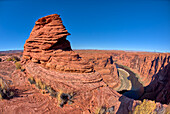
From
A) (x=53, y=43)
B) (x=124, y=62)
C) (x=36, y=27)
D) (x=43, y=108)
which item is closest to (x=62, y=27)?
(x=53, y=43)

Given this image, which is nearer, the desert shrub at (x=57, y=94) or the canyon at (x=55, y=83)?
the canyon at (x=55, y=83)

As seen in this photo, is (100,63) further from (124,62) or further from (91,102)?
(124,62)

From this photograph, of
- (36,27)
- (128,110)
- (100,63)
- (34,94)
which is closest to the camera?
(128,110)

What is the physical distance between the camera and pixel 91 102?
6.29m

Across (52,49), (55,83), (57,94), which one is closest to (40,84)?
(55,83)

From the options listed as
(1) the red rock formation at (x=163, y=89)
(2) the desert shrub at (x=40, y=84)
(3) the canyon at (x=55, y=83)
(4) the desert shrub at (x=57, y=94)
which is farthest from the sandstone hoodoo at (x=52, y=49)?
(1) the red rock formation at (x=163, y=89)

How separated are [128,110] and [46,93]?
6.72 metres

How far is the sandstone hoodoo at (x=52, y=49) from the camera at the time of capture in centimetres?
820

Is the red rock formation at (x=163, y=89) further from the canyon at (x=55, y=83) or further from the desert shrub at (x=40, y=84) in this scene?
the desert shrub at (x=40, y=84)

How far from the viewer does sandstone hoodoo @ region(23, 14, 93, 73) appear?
Answer: 820 cm

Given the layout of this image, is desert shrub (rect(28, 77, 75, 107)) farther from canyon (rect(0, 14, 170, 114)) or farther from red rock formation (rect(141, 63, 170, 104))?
red rock formation (rect(141, 63, 170, 104))

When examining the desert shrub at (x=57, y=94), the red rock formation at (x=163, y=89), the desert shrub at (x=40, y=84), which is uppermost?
the desert shrub at (x=40, y=84)

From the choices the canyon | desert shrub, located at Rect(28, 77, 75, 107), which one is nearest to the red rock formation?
the canyon

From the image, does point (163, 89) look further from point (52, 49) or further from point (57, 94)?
point (52, 49)
